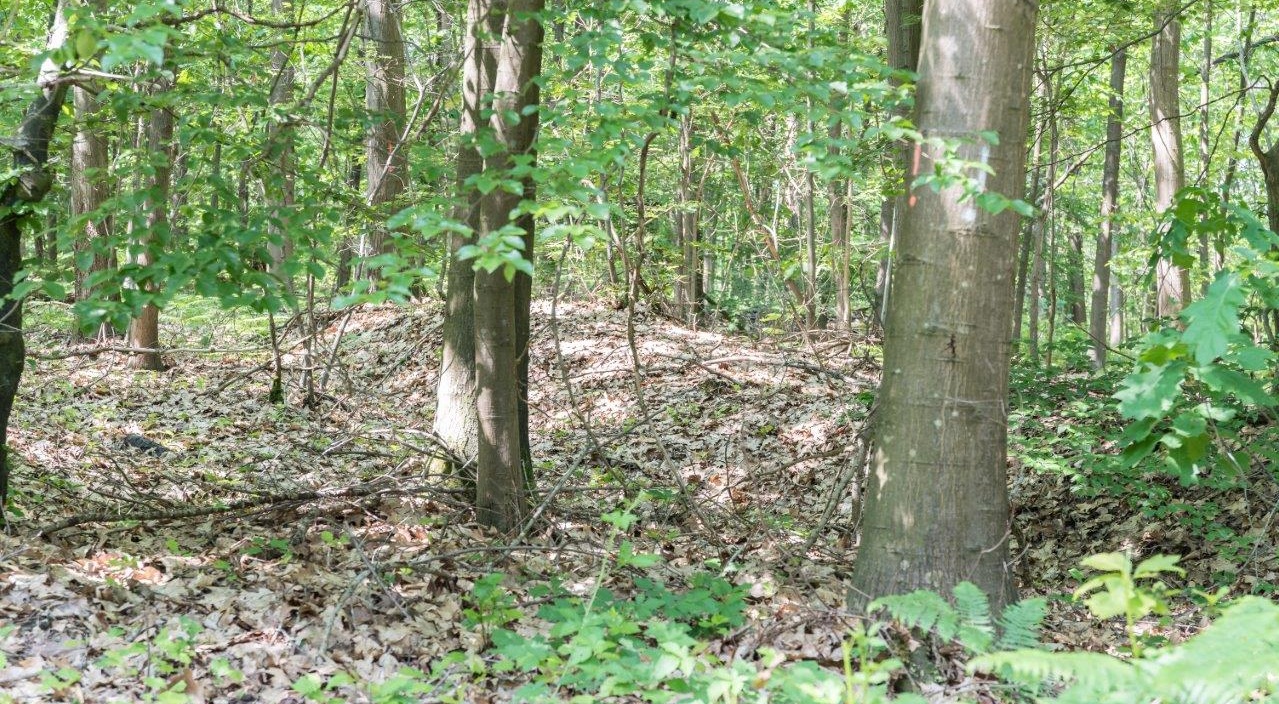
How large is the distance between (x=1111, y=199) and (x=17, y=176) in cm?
1158

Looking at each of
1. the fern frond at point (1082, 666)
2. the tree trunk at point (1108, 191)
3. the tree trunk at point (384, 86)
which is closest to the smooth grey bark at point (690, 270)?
the tree trunk at point (384, 86)

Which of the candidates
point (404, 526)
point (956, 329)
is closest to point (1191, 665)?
point (956, 329)

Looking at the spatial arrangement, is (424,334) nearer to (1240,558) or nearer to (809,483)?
(809,483)

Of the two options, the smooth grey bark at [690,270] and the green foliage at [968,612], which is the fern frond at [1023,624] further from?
the smooth grey bark at [690,270]

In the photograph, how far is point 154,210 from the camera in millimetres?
4105

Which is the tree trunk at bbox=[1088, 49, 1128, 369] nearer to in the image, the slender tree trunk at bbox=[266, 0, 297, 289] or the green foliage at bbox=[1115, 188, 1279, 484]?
the green foliage at bbox=[1115, 188, 1279, 484]

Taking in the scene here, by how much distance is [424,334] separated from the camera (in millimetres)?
11125

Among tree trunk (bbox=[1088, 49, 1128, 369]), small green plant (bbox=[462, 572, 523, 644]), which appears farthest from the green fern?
tree trunk (bbox=[1088, 49, 1128, 369])

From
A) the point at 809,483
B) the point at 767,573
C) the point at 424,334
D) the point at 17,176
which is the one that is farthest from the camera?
the point at 424,334

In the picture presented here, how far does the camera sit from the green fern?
80.7 inches

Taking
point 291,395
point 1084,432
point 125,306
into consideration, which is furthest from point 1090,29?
point 291,395

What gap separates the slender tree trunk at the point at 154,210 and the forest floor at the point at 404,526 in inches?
36.3

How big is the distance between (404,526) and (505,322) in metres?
1.36

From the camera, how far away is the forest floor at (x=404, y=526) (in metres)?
3.85
